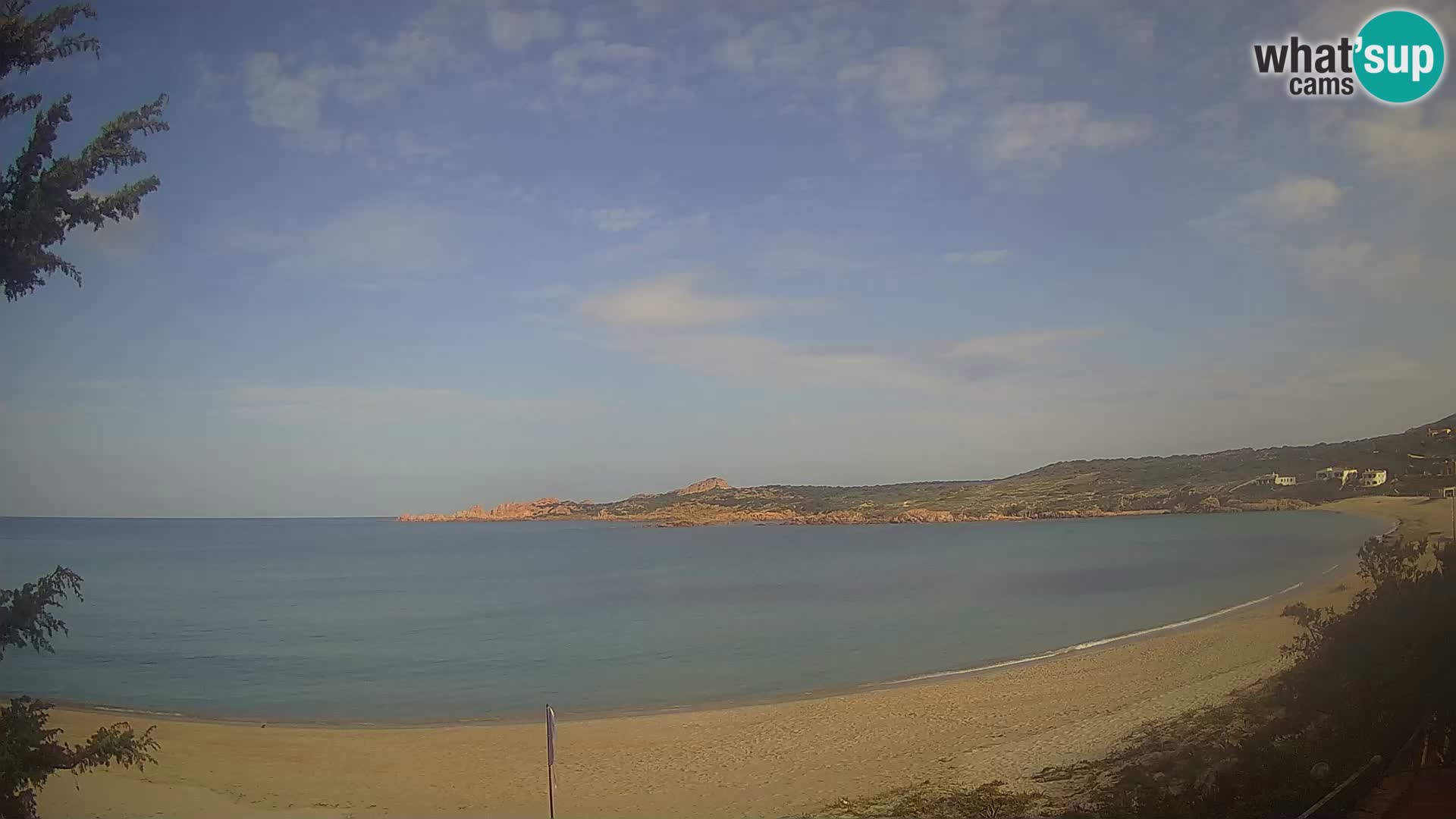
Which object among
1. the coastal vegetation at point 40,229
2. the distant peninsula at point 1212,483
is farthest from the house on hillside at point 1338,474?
the coastal vegetation at point 40,229

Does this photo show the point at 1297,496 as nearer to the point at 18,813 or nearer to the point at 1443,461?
the point at 1443,461

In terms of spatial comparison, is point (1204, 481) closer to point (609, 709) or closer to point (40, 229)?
point (609, 709)

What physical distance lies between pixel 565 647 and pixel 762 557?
37187 millimetres

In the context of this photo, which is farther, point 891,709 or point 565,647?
point 565,647

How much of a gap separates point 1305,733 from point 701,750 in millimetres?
6805

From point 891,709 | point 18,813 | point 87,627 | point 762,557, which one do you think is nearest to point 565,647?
point 891,709

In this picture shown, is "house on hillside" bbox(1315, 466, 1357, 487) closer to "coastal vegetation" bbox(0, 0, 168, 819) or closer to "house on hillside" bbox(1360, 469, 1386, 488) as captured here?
"house on hillside" bbox(1360, 469, 1386, 488)

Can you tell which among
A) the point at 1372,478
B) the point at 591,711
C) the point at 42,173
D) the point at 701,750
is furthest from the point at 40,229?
the point at 1372,478

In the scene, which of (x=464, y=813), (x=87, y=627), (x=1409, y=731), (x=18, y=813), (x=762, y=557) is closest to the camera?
(x=18, y=813)

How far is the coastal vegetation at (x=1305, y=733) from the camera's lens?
6.23m

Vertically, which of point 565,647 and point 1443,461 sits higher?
point 1443,461

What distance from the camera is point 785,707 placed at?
14.0 meters

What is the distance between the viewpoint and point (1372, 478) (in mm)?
11891

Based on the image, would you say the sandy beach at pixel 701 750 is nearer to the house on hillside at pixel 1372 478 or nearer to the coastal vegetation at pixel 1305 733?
the house on hillside at pixel 1372 478
